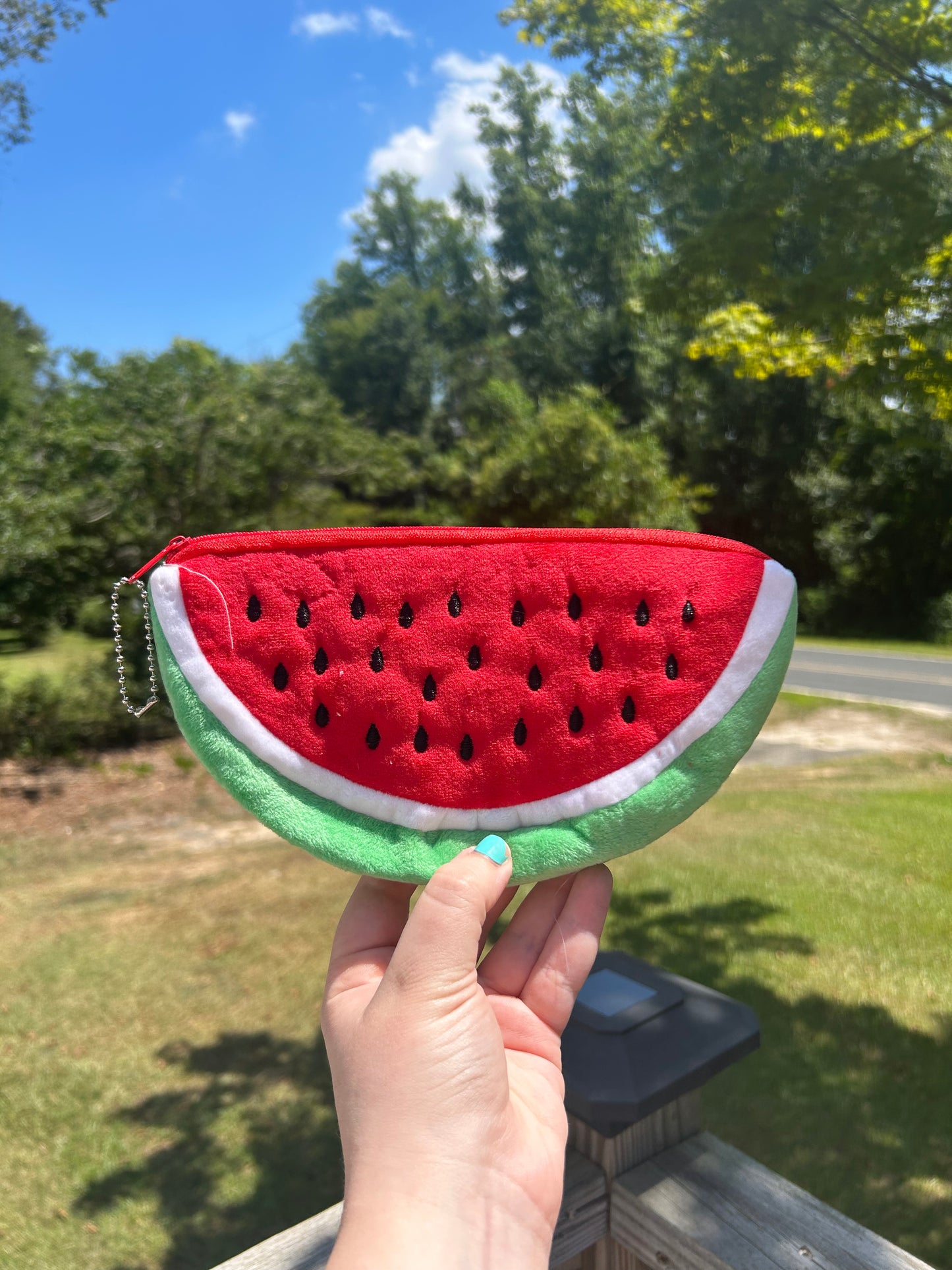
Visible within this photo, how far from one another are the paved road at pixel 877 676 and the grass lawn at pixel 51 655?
10.1 meters

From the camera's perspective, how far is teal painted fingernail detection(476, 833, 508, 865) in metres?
1.40

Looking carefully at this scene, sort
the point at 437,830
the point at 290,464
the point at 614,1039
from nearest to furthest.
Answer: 1. the point at 437,830
2. the point at 614,1039
3. the point at 290,464

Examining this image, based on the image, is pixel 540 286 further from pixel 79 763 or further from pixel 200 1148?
pixel 200 1148

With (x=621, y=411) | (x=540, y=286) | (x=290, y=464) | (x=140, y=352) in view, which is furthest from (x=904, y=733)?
(x=540, y=286)

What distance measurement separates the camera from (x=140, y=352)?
10383mm

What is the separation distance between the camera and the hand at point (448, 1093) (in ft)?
3.62

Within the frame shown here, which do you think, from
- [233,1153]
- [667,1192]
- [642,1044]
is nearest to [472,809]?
[642,1044]

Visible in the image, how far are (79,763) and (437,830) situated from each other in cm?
899

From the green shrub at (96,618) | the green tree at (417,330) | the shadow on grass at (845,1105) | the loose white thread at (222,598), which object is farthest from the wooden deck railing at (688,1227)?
the green tree at (417,330)

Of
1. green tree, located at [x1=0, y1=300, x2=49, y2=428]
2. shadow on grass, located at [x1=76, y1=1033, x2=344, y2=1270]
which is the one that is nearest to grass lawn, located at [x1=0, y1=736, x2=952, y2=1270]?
shadow on grass, located at [x1=76, y1=1033, x2=344, y2=1270]

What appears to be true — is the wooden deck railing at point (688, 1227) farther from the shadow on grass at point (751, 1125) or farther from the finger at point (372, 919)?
the shadow on grass at point (751, 1125)

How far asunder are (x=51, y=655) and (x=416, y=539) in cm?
1564

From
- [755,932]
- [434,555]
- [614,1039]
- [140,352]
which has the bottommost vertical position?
[755,932]

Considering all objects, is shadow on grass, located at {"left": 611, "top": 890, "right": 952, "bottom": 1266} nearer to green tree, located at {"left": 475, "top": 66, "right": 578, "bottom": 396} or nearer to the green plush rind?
the green plush rind
